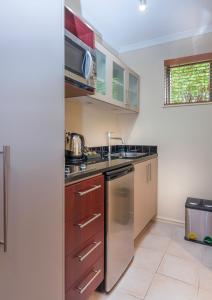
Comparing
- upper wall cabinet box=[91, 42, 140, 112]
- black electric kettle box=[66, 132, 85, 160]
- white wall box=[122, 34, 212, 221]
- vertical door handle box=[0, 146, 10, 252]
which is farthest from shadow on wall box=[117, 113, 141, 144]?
vertical door handle box=[0, 146, 10, 252]

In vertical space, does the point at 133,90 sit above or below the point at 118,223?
above

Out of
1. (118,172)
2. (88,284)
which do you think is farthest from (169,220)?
(88,284)

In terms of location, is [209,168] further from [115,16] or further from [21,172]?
[21,172]

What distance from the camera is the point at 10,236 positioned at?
2.54 ft

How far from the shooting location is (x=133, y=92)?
2844 mm

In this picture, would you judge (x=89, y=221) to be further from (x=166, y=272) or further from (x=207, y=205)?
(x=207, y=205)

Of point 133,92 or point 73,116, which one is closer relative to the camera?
point 73,116

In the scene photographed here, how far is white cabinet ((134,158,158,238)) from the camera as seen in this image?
82.8 inches

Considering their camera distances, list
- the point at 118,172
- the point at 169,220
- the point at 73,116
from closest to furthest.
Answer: the point at 118,172, the point at 73,116, the point at 169,220

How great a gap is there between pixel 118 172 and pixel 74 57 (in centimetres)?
89

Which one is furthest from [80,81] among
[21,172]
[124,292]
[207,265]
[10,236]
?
[207,265]

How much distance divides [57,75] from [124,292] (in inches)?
61.5

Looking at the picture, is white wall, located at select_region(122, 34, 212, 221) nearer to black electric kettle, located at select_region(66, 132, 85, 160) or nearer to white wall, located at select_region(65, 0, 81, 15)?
white wall, located at select_region(65, 0, 81, 15)

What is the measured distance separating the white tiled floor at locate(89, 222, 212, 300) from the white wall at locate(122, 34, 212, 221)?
0.61 metres
